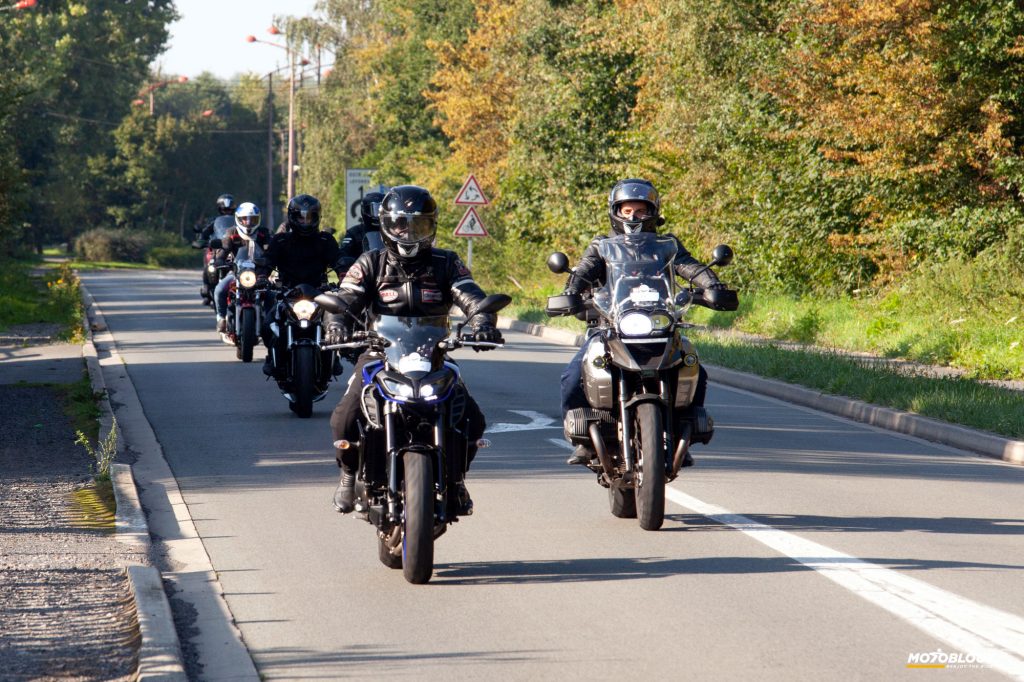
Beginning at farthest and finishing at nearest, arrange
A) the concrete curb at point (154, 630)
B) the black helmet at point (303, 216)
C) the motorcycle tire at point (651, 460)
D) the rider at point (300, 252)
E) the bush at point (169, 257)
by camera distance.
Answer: the bush at point (169, 257)
the rider at point (300, 252)
the black helmet at point (303, 216)
the motorcycle tire at point (651, 460)
the concrete curb at point (154, 630)

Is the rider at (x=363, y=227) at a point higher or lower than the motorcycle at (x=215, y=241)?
higher

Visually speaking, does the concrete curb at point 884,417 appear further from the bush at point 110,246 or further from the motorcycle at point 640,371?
the bush at point 110,246

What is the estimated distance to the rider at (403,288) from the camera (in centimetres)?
732

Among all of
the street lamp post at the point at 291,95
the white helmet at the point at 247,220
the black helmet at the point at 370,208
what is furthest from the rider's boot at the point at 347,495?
the street lamp post at the point at 291,95

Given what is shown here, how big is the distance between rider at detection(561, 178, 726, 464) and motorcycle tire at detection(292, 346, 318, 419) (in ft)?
18.0

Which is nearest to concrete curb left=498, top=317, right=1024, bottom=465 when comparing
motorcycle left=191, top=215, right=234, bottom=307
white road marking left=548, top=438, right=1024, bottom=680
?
white road marking left=548, top=438, right=1024, bottom=680

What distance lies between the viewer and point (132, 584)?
6.91 m

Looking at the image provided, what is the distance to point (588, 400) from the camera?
8781 millimetres

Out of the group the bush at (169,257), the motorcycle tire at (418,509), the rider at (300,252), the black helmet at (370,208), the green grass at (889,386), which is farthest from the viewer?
the bush at (169,257)

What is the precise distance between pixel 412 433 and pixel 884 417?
840 centimetres

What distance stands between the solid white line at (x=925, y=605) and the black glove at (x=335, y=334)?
2577 millimetres

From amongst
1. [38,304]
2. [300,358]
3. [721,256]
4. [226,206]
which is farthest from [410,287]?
[38,304]

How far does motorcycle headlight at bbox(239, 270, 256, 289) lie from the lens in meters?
17.3

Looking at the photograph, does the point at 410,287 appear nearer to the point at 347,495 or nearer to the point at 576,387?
the point at 347,495
